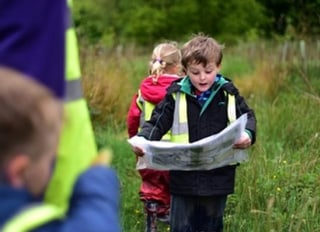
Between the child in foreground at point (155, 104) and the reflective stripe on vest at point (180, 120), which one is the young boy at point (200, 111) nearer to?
the reflective stripe on vest at point (180, 120)

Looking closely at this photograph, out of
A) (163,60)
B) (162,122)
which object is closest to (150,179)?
(163,60)

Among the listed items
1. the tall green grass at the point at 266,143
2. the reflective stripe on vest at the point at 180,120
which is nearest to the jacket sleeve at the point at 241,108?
the reflective stripe on vest at the point at 180,120

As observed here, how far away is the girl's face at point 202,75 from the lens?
466cm

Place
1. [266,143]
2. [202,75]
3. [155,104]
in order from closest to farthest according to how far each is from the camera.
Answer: [202,75] → [155,104] → [266,143]

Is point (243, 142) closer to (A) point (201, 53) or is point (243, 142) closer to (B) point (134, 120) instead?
(A) point (201, 53)

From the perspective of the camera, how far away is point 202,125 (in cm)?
469

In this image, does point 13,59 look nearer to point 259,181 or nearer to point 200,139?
point 200,139

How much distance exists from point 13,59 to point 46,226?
0.42 metres

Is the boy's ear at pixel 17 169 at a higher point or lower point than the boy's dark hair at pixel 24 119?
lower

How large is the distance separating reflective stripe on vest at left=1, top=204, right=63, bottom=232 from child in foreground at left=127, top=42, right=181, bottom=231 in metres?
3.68

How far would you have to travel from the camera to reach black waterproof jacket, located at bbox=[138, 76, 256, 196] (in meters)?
4.68

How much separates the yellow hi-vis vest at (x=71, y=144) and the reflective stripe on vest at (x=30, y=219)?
0.76ft

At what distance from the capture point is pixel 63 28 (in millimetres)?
2141

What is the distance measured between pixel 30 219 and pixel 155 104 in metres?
3.78
